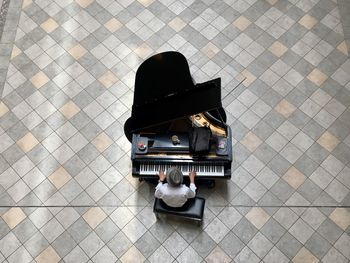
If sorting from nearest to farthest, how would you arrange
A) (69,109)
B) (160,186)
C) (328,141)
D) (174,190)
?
(174,190) < (160,186) < (328,141) < (69,109)

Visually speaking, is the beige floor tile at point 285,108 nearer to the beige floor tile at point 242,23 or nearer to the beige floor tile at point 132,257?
the beige floor tile at point 242,23

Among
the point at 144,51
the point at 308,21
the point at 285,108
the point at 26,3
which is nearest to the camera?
the point at 285,108

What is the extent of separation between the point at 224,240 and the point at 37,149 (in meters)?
3.67

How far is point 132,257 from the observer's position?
664 cm

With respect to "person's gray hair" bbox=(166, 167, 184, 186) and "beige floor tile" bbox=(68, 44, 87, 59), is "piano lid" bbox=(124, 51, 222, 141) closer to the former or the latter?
"person's gray hair" bbox=(166, 167, 184, 186)

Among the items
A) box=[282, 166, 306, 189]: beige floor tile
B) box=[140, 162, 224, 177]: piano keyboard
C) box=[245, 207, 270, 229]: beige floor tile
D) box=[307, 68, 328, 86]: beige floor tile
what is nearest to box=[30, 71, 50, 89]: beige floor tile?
box=[140, 162, 224, 177]: piano keyboard

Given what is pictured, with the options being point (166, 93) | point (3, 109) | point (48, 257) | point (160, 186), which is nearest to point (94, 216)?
point (48, 257)

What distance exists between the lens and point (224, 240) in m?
6.72

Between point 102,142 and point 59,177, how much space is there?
97 centimetres

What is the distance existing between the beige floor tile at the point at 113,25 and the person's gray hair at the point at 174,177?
13.6 ft

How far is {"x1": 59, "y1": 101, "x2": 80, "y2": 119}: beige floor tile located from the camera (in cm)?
793

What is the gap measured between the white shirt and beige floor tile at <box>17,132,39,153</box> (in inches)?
111

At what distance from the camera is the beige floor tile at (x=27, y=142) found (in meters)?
7.63

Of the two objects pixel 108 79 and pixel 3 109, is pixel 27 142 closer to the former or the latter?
pixel 3 109
